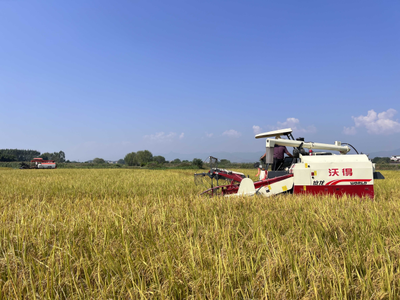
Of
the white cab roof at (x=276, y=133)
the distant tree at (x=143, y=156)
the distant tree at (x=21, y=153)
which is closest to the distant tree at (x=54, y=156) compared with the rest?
the distant tree at (x=21, y=153)

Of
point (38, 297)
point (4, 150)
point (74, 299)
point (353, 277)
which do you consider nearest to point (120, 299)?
point (74, 299)

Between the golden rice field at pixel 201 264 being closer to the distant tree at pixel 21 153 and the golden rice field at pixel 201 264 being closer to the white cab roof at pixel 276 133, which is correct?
the white cab roof at pixel 276 133

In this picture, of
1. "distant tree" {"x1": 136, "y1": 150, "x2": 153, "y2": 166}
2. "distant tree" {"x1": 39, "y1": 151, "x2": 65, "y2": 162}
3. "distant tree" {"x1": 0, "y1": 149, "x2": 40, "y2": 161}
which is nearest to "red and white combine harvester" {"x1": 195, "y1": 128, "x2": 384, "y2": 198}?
"distant tree" {"x1": 136, "y1": 150, "x2": 153, "y2": 166}

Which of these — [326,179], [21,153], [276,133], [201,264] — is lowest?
[201,264]

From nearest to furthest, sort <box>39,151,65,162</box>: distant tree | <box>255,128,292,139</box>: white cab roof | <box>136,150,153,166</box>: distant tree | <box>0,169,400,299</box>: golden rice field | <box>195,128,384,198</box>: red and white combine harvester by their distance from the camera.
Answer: <box>0,169,400,299</box>: golden rice field
<box>195,128,384,198</box>: red and white combine harvester
<box>255,128,292,139</box>: white cab roof
<box>136,150,153,166</box>: distant tree
<box>39,151,65,162</box>: distant tree

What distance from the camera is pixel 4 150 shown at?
11444 centimetres

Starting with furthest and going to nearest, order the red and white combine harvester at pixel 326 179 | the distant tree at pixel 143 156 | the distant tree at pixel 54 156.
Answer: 1. the distant tree at pixel 54 156
2. the distant tree at pixel 143 156
3. the red and white combine harvester at pixel 326 179

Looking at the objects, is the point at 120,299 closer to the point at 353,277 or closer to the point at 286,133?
the point at 353,277

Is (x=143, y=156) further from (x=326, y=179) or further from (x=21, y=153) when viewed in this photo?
(x=326, y=179)

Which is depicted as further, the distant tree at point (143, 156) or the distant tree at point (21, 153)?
the distant tree at point (21, 153)

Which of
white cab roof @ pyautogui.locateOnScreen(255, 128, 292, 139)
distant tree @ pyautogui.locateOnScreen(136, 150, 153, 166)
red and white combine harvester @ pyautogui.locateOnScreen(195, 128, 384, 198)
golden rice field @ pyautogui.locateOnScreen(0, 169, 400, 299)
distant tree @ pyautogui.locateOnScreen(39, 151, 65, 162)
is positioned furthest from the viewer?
distant tree @ pyautogui.locateOnScreen(39, 151, 65, 162)

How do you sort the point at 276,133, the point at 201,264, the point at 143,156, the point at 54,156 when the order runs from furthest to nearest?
the point at 54,156 < the point at 143,156 < the point at 276,133 < the point at 201,264

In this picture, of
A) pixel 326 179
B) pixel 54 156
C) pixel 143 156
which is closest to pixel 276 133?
pixel 326 179

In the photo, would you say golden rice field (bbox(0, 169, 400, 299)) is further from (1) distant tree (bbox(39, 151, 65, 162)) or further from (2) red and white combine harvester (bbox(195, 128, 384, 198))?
(1) distant tree (bbox(39, 151, 65, 162))
